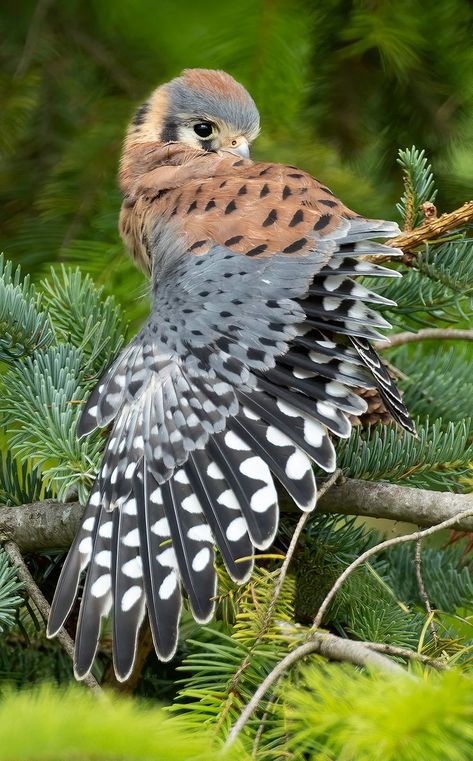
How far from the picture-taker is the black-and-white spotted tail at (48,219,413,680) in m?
1.68

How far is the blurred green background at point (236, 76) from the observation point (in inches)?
107

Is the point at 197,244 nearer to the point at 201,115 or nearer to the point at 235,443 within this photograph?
the point at 235,443

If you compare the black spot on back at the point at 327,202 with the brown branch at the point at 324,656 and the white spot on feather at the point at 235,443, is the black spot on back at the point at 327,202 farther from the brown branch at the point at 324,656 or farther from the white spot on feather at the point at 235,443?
the brown branch at the point at 324,656

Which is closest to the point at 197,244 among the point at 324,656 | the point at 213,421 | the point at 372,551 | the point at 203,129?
the point at 213,421

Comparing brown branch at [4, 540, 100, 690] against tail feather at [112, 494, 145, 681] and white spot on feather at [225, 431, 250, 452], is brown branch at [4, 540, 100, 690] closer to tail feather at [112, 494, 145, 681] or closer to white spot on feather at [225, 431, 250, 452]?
tail feather at [112, 494, 145, 681]

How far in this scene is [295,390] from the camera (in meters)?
1.86

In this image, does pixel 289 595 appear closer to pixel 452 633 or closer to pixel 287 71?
pixel 452 633

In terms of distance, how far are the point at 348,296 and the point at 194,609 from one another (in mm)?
722

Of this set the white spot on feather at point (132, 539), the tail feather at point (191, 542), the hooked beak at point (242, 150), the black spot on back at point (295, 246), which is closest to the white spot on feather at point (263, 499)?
the tail feather at point (191, 542)

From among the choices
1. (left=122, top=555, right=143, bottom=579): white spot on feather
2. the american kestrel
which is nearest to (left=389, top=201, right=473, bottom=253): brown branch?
the american kestrel

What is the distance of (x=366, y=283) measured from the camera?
7.99 ft

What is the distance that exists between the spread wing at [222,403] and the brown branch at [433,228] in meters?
0.10

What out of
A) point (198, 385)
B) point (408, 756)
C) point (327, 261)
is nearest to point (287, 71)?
point (327, 261)

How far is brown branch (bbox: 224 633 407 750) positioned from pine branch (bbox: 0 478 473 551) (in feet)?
1.20
